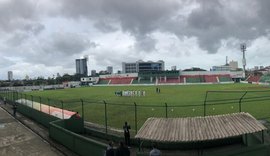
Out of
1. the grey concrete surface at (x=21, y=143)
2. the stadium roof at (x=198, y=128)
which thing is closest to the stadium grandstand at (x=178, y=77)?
the grey concrete surface at (x=21, y=143)

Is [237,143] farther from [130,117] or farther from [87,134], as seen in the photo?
[130,117]

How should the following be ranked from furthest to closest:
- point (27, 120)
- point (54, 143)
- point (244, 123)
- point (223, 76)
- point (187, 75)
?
point (187, 75)
point (223, 76)
point (27, 120)
point (54, 143)
point (244, 123)

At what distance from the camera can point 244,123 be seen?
14.6m

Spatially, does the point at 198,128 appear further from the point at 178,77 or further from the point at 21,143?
the point at 178,77

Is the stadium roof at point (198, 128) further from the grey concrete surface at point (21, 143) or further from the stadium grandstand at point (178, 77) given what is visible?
the stadium grandstand at point (178, 77)

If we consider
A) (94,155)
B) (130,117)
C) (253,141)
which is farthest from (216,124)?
(130,117)

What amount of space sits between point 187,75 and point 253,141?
127 metres

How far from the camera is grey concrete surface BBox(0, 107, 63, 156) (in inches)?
813

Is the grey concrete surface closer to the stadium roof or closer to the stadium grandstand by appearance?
the stadium roof

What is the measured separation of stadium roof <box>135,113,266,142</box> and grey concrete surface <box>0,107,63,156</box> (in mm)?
7650

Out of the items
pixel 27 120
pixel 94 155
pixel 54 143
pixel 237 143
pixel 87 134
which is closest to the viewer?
pixel 94 155

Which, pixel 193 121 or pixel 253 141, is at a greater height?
pixel 193 121

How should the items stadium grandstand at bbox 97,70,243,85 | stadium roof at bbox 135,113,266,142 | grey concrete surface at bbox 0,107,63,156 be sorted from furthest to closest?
stadium grandstand at bbox 97,70,243,85 → grey concrete surface at bbox 0,107,63,156 → stadium roof at bbox 135,113,266,142

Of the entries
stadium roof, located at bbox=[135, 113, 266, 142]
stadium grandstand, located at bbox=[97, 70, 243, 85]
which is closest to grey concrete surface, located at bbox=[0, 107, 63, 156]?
stadium roof, located at bbox=[135, 113, 266, 142]
